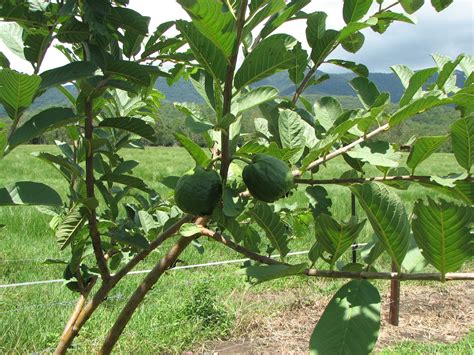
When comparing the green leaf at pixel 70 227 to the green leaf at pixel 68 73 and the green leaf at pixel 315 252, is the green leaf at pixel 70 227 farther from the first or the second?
the green leaf at pixel 315 252

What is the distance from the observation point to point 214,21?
1.41ft

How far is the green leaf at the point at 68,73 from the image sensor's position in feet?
1.95

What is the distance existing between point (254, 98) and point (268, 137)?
24 centimetres

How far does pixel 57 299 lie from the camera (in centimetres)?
286

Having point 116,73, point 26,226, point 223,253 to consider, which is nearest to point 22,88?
point 116,73

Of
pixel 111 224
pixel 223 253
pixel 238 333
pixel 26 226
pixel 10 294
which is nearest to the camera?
pixel 111 224

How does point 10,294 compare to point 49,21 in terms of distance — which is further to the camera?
point 10,294

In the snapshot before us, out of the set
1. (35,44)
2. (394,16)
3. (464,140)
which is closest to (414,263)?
(464,140)

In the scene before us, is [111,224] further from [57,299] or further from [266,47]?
[57,299]

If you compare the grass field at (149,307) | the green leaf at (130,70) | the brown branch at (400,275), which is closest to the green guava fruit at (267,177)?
the brown branch at (400,275)

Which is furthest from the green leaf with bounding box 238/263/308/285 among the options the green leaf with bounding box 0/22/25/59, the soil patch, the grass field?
the soil patch

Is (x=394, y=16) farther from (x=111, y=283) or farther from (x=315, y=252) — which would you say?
(x=111, y=283)

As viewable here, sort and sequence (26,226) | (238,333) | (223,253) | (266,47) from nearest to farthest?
(266,47) → (238,333) → (223,253) → (26,226)

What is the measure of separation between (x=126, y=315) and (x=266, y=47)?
483mm
